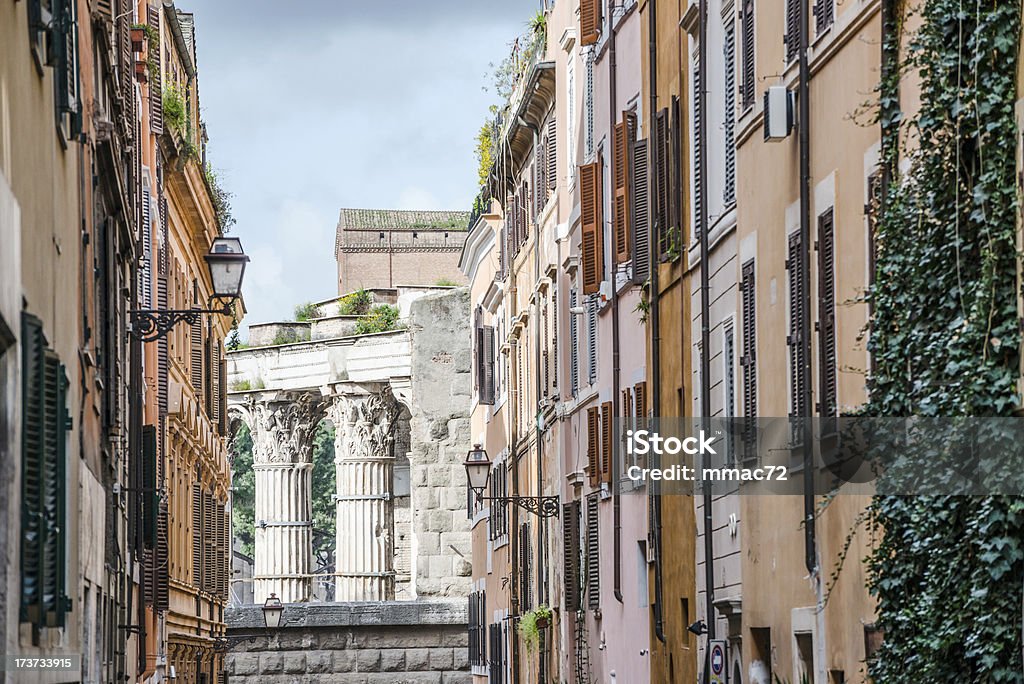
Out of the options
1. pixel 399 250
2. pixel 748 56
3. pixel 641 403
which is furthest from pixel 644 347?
pixel 399 250

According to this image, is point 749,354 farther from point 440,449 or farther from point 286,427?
point 286,427

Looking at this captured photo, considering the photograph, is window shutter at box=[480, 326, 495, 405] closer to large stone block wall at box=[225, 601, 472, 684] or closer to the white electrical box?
large stone block wall at box=[225, 601, 472, 684]

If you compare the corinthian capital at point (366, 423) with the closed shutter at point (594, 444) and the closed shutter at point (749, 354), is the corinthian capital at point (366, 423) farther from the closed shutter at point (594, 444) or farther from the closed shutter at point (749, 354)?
the closed shutter at point (749, 354)

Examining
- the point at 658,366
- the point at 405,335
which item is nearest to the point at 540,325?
the point at 658,366

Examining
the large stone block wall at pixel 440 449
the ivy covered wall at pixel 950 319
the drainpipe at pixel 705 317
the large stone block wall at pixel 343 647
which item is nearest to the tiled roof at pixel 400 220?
the large stone block wall at pixel 440 449

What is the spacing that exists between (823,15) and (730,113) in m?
3.66

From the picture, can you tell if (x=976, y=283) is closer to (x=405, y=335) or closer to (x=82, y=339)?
(x=82, y=339)

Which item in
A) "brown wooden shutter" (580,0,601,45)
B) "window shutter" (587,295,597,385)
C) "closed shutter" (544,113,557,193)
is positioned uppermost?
"brown wooden shutter" (580,0,601,45)

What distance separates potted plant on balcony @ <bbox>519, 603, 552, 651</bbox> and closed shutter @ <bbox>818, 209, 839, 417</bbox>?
59.7ft

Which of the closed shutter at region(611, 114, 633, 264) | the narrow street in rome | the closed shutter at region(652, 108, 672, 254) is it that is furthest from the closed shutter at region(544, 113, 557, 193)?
the closed shutter at region(652, 108, 672, 254)

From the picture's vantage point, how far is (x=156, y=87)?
97.5 feet

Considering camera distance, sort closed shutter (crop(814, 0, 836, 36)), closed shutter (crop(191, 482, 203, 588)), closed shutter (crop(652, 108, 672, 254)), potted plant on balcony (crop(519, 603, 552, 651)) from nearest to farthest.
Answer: closed shutter (crop(814, 0, 836, 36)) < closed shutter (crop(652, 108, 672, 254)) < potted plant on balcony (crop(519, 603, 552, 651)) < closed shutter (crop(191, 482, 203, 588))

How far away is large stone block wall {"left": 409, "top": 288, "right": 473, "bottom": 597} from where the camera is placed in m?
50.1

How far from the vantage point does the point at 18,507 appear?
35.0 feet
